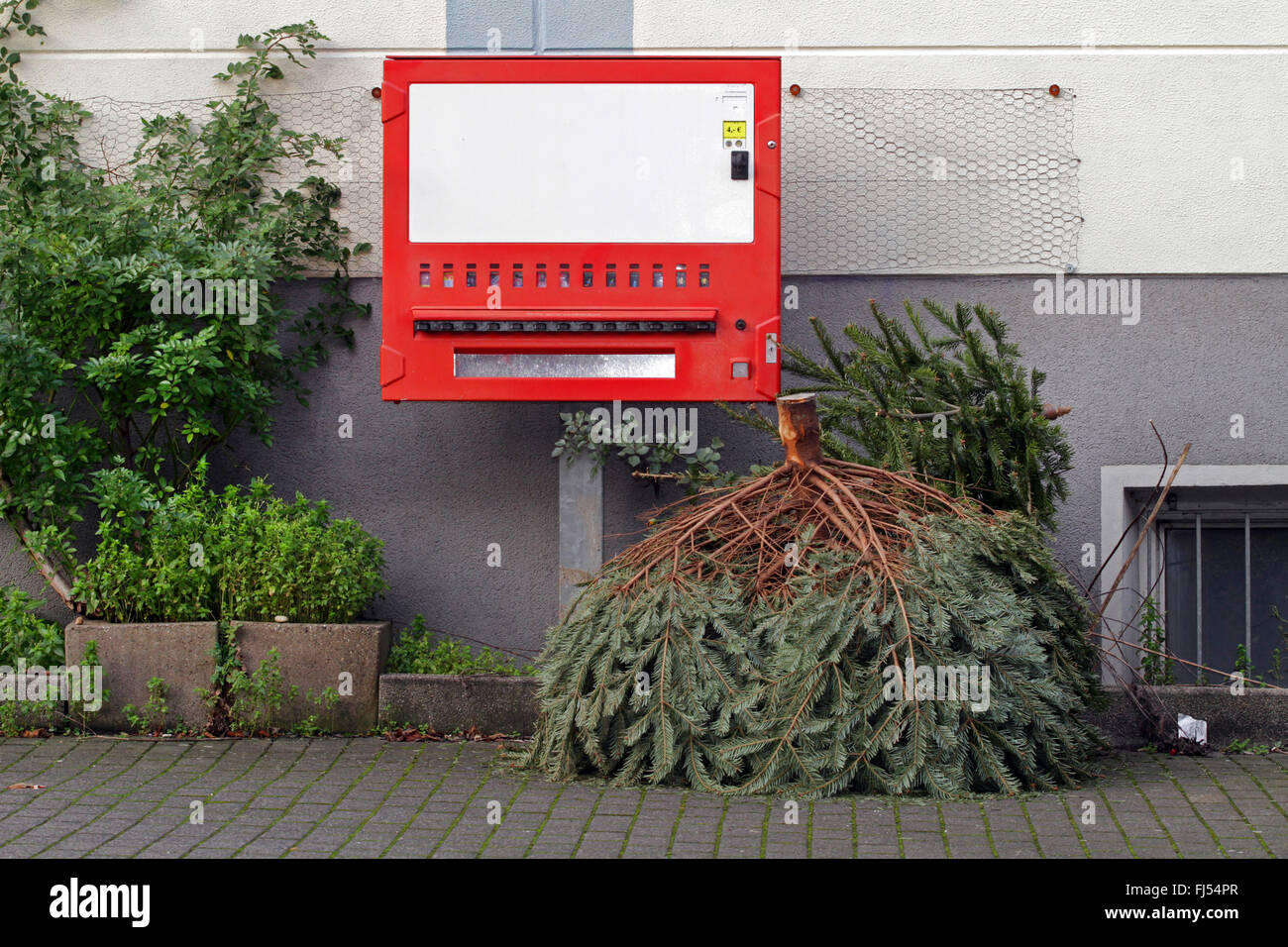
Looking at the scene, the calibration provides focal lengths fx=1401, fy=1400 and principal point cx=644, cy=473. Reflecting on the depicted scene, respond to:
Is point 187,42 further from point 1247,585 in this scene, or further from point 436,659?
point 1247,585

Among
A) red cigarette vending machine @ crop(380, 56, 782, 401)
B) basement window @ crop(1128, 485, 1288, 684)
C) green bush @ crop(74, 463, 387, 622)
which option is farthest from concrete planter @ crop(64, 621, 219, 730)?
basement window @ crop(1128, 485, 1288, 684)

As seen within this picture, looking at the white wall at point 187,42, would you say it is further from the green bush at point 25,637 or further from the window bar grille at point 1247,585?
the window bar grille at point 1247,585

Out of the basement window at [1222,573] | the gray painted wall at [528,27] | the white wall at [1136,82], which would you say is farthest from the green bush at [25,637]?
the basement window at [1222,573]

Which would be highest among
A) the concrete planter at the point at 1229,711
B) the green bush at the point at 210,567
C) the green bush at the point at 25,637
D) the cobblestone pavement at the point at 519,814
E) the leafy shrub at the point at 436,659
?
the green bush at the point at 210,567

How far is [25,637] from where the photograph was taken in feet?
21.2

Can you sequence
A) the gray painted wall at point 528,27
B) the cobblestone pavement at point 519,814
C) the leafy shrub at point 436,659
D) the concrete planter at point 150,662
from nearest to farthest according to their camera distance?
the cobblestone pavement at point 519,814
the concrete planter at point 150,662
the leafy shrub at point 436,659
the gray painted wall at point 528,27

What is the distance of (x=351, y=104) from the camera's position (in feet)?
23.0

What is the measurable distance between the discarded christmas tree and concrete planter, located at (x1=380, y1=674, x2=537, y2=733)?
0.59 metres

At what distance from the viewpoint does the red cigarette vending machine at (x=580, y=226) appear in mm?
6129

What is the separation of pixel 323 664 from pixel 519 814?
1.59m

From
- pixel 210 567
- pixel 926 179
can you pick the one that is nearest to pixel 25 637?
pixel 210 567

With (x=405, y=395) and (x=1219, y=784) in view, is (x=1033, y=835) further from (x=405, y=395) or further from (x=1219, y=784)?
(x=405, y=395)

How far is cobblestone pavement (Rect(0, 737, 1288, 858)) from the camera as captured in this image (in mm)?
4656

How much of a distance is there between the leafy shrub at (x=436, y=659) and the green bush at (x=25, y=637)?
1.53 metres
